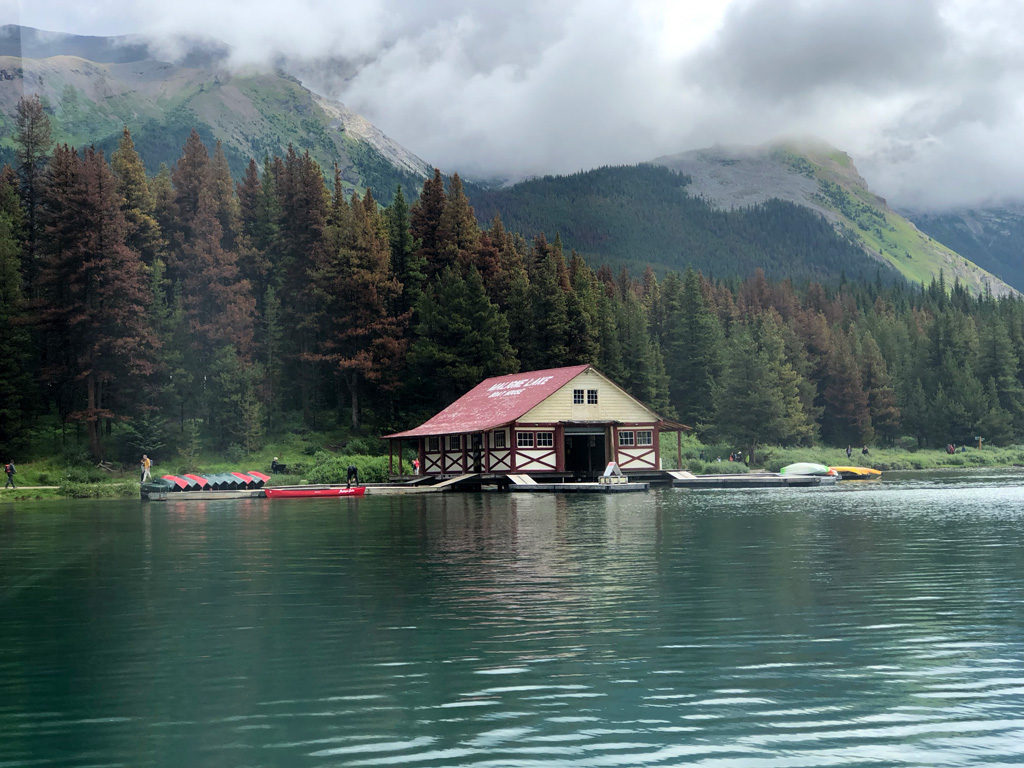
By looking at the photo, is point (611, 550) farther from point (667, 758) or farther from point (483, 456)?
point (483, 456)

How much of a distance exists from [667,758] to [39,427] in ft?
230

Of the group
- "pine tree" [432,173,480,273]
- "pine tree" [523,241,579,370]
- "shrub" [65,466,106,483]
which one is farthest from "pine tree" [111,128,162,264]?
"pine tree" [523,241,579,370]

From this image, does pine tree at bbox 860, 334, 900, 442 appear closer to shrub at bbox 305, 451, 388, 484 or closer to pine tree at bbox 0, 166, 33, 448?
shrub at bbox 305, 451, 388, 484

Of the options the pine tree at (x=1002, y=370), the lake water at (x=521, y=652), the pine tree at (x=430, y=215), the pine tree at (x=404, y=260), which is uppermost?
the pine tree at (x=430, y=215)

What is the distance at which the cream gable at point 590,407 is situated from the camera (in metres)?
59.7

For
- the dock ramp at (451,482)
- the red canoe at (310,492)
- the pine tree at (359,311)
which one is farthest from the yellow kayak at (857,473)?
the pine tree at (359,311)

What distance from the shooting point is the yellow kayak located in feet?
219

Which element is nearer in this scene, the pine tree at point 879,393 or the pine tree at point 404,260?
the pine tree at point 404,260

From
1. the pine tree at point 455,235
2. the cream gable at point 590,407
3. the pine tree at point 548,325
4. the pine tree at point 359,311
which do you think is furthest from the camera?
the pine tree at point 455,235

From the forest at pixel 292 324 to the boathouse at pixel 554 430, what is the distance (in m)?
12.9

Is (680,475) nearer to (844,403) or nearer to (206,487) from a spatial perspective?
(206,487)

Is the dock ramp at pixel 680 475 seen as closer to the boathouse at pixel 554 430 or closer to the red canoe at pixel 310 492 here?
the boathouse at pixel 554 430

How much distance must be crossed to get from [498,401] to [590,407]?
6988 millimetres

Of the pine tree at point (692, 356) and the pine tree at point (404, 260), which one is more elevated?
the pine tree at point (404, 260)
